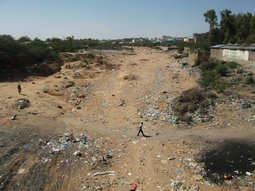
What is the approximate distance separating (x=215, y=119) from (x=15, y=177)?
1119 centimetres

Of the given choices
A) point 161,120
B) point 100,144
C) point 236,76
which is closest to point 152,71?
point 236,76

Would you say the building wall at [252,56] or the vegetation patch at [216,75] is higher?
the building wall at [252,56]

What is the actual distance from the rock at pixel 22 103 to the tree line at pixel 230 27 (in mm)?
35129

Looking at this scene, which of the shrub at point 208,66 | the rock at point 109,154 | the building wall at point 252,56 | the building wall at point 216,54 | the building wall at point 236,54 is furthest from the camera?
the building wall at point 216,54

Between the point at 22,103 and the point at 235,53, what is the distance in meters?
21.5

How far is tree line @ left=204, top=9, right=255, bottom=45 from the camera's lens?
160 ft

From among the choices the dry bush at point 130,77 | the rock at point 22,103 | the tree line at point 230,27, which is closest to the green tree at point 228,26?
the tree line at point 230,27

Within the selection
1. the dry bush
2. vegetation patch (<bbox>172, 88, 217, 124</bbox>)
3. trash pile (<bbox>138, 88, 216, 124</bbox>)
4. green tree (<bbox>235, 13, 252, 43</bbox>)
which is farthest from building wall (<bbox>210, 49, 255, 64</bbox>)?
green tree (<bbox>235, 13, 252, 43</bbox>)

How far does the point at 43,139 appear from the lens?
16.3 meters

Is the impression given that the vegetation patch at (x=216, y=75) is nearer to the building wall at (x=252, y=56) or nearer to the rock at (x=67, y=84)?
the building wall at (x=252, y=56)

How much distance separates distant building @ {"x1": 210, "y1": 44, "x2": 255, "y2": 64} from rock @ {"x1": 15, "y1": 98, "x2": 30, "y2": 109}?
20323 mm

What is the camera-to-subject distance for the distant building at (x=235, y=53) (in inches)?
1206

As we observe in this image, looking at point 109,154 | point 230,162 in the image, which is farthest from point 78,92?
point 230,162

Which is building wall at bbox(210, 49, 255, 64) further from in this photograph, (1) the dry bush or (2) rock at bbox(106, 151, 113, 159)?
(2) rock at bbox(106, 151, 113, 159)
